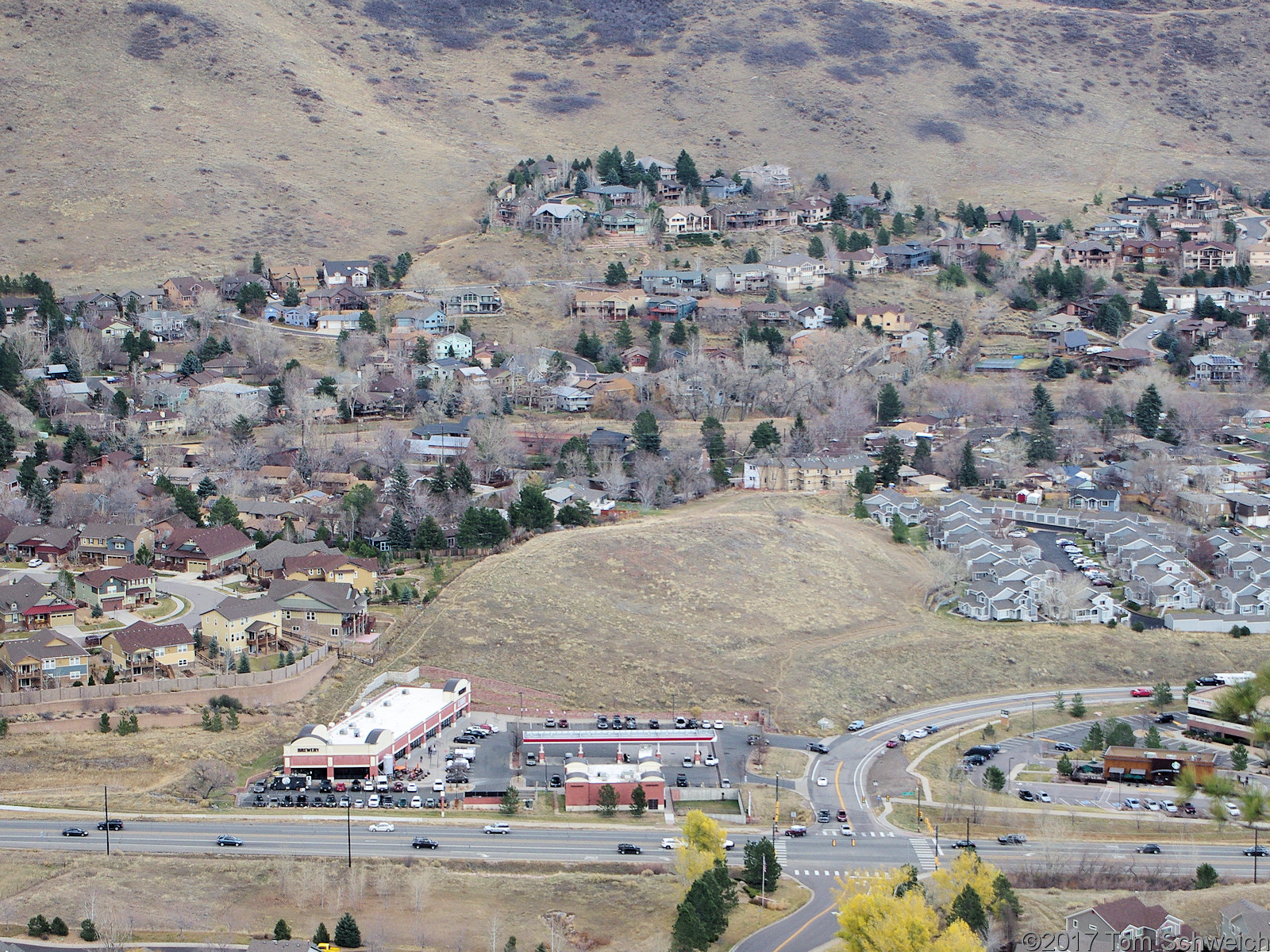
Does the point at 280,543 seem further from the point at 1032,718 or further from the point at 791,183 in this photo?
the point at 791,183

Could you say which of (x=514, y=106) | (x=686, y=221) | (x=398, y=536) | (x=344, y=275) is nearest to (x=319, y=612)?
(x=398, y=536)

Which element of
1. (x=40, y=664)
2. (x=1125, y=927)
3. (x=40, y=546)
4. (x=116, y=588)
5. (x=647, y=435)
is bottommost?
(x=40, y=546)

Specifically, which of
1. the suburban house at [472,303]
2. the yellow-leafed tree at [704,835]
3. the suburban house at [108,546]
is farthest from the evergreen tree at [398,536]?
the suburban house at [472,303]

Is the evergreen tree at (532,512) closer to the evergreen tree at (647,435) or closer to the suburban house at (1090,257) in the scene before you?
the evergreen tree at (647,435)

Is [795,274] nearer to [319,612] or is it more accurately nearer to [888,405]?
[888,405]

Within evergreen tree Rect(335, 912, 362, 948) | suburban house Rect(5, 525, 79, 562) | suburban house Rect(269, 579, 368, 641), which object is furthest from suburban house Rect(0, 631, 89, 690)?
evergreen tree Rect(335, 912, 362, 948)

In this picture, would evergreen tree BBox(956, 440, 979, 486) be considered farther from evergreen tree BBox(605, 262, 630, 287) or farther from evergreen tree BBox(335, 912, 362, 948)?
evergreen tree BBox(335, 912, 362, 948)
